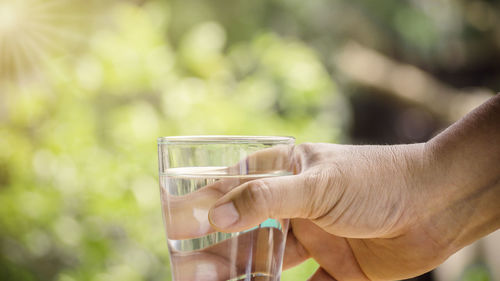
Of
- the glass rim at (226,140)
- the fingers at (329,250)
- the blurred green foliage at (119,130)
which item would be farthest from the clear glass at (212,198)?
the blurred green foliage at (119,130)

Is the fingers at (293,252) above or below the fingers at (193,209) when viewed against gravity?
A: below

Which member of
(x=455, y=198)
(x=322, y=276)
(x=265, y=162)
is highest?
(x=265, y=162)

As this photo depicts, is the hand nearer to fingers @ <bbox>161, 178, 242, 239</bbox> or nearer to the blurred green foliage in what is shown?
fingers @ <bbox>161, 178, 242, 239</bbox>

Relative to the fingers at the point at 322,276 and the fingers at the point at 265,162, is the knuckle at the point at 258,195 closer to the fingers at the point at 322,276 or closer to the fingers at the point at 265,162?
the fingers at the point at 265,162

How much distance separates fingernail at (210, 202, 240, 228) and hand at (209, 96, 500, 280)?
0.20 ft

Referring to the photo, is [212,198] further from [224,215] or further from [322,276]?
[322,276]

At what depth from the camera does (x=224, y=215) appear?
0.59m

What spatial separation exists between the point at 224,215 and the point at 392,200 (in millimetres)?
303

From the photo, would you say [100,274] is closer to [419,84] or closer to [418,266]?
[418,266]

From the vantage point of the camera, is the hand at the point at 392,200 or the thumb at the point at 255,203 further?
the hand at the point at 392,200

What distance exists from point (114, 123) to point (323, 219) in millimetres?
1447

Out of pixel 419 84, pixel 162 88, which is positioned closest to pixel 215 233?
pixel 162 88

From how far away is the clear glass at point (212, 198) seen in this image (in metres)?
0.60

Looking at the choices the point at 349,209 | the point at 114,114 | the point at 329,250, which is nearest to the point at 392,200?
the point at 349,209
